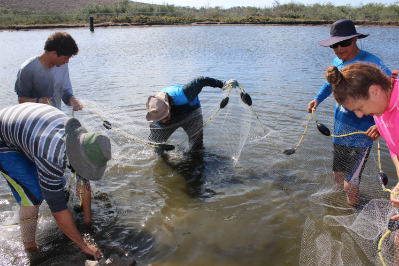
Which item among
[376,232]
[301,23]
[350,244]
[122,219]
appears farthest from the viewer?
[301,23]

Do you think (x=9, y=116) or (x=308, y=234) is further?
(x=308, y=234)

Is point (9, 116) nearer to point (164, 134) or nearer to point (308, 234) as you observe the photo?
point (164, 134)

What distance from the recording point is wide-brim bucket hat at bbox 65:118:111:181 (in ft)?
6.68

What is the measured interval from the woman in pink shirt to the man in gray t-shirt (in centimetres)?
271

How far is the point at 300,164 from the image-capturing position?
4.44 metres

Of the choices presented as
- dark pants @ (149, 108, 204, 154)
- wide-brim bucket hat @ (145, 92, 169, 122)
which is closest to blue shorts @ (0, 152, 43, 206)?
wide-brim bucket hat @ (145, 92, 169, 122)

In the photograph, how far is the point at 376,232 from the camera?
101 inches

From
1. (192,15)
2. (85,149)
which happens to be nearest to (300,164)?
(85,149)

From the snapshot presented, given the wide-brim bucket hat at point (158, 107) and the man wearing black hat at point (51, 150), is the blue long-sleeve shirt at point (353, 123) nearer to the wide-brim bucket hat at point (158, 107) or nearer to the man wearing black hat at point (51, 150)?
the wide-brim bucket hat at point (158, 107)

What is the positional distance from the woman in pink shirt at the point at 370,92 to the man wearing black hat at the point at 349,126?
0.88 m

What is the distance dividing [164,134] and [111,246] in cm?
211

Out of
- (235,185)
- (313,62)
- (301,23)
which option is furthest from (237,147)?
(301,23)

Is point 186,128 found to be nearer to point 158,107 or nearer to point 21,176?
point 158,107

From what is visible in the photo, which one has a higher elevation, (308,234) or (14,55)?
(14,55)
